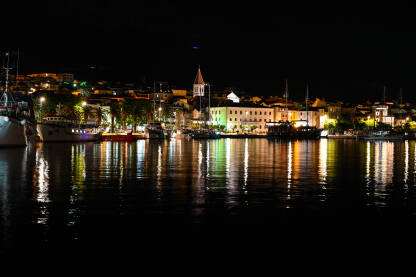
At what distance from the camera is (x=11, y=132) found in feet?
132

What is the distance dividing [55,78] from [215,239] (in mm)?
181738

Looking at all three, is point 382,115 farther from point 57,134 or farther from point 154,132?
point 57,134

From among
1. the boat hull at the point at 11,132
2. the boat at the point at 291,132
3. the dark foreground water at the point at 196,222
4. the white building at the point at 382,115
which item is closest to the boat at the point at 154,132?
the boat at the point at 291,132

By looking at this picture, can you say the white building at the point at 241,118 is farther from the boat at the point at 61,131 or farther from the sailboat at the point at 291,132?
the boat at the point at 61,131

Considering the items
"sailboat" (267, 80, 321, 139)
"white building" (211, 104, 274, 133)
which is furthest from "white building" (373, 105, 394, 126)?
"sailboat" (267, 80, 321, 139)

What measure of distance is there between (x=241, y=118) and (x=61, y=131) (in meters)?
85.9

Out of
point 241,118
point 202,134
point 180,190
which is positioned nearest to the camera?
point 180,190

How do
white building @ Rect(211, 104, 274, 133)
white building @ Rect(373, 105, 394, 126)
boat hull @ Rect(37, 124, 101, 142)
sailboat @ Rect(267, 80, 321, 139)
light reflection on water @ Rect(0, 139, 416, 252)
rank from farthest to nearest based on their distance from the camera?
white building @ Rect(373, 105, 394, 126), white building @ Rect(211, 104, 274, 133), sailboat @ Rect(267, 80, 321, 139), boat hull @ Rect(37, 124, 101, 142), light reflection on water @ Rect(0, 139, 416, 252)

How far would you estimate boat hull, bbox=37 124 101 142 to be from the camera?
56656 millimetres

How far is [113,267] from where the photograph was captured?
7418 mm

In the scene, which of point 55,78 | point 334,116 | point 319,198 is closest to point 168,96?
point 55,78

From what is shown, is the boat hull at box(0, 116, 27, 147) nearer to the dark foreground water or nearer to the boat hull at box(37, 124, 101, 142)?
the boat hull at box(37, 124, 101, 142)

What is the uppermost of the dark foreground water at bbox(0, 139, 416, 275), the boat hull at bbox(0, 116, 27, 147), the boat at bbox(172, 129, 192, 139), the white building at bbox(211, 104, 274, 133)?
the white building at bbox(211, 104, 274, 133)

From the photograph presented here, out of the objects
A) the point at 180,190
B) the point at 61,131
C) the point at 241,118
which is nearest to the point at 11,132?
the point at 61,131
